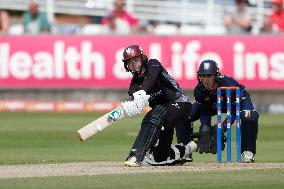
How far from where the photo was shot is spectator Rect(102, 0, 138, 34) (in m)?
23.7

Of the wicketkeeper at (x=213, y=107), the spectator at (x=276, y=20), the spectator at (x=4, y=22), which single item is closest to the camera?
the wicketkeeper at (x=213, y=107)

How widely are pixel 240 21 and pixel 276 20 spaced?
862 millimetres

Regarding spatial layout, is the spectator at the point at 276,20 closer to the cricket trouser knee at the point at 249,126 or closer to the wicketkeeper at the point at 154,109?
the cricket trouser knee at the point at 249,126

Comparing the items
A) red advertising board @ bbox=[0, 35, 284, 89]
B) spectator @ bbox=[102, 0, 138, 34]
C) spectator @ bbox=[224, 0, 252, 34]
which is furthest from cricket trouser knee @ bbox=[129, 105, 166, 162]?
spectator @ bbox=[102, 0, 138, 34]

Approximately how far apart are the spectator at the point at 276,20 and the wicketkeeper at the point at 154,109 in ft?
37.5

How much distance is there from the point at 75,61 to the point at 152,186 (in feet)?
43.9

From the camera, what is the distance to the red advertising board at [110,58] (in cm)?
2298

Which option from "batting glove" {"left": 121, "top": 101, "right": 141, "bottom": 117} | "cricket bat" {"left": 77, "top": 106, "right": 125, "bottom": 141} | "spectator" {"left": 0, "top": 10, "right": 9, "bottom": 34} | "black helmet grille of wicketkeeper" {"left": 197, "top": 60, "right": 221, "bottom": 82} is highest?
"spectator" {"left": 0, "top": 10, "right": 9, "bottom": 34}

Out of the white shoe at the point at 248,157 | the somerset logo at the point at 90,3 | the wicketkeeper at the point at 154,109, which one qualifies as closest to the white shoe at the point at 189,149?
the wicketkeeper at the point at 154,109

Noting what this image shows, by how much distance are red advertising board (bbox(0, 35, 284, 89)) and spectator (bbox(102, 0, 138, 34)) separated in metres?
0.39

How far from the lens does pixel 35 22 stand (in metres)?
23.8

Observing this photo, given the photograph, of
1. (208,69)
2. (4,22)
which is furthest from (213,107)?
(4,22)

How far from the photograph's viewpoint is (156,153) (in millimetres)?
12289

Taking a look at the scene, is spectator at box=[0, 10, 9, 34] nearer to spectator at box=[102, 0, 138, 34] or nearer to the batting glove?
spectator at box=[102, 0, 138, 34]
